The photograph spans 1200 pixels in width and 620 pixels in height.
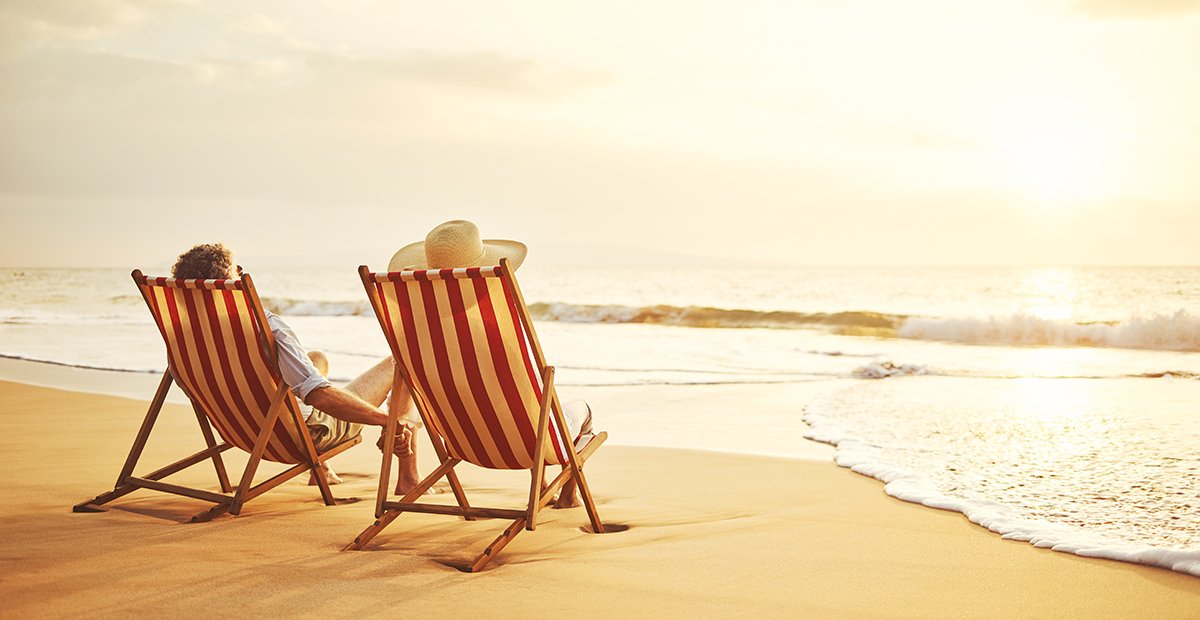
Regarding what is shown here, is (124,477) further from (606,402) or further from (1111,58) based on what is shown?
(1111,58)

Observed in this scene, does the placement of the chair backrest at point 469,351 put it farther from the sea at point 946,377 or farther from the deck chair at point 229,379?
the sea at point 946,377

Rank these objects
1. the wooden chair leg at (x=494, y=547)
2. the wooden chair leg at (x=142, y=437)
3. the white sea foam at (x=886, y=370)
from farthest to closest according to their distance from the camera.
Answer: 1. the white sea foam at (x=886, y=370)
2. the wooden chair leg at (x=142, y=437)
3. the wooden chair leg at (x=494, y=547)

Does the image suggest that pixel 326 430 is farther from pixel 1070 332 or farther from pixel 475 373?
pixel 1070 332

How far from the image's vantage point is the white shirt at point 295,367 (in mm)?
3506

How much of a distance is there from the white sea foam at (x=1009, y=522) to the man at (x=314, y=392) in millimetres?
2409

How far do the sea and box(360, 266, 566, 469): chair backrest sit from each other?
77.4 inches

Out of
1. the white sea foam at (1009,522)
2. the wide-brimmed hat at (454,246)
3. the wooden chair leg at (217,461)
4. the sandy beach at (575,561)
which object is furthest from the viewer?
the wooden chair leg at (217,461)

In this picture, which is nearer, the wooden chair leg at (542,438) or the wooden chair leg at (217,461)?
the wooden chair leg at (542,438)

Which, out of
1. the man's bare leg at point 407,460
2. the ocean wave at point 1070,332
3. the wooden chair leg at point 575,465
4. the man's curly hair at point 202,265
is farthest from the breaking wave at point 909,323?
the man's curly hair at point 202,265

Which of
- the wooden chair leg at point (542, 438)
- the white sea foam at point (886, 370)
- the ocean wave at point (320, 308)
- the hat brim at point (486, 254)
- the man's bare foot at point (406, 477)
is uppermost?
the hat brim at point (486, 254)

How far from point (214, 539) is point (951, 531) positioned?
2839 mm

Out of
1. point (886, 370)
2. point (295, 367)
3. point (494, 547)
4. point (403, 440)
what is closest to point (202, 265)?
point (295, 367)

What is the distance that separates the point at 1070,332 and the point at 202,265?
52.7 feet

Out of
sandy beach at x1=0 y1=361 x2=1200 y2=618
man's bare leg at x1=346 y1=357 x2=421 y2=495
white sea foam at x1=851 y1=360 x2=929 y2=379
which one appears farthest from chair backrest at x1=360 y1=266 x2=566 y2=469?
white sea foam at x1=851 y1=360 x2=929 y2=379
